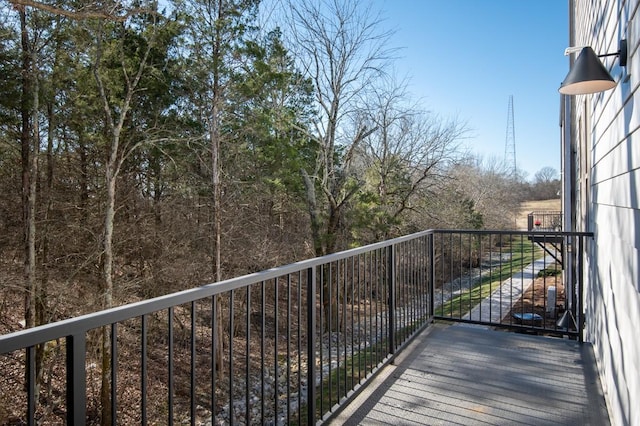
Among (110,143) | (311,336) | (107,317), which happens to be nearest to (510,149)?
(110,143)

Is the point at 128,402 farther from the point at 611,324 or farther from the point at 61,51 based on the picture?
the point at 611,324

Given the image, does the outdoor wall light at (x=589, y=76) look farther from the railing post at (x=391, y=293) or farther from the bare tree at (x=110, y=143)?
the bare tree at (x=110, y=143)

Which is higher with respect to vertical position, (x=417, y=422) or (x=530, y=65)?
(x=530, y=65)

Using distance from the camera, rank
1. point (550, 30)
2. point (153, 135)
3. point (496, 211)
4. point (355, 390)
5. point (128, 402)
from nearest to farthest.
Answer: point (355, 390) → point (128, 402) → point (153, 135) → point (550, 30) → point (496, 211)

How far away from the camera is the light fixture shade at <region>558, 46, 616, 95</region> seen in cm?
215

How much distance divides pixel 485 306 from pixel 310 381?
475 inches

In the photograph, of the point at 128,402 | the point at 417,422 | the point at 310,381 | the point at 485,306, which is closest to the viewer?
the point at 310,381

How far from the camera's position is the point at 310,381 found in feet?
6.61

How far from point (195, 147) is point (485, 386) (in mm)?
8561

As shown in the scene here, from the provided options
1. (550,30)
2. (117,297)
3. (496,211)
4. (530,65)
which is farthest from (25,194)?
(496,211)

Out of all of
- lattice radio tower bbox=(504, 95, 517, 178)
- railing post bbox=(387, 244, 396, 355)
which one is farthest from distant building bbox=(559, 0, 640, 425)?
lattice radio tower bbox=(504, 95, 517, 178)

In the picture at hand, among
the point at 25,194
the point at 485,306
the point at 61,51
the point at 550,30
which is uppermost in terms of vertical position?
the point at 550,30

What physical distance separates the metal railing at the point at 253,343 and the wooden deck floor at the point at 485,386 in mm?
134

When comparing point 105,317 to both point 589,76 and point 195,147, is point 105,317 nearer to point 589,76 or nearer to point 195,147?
Result: point 589,76
